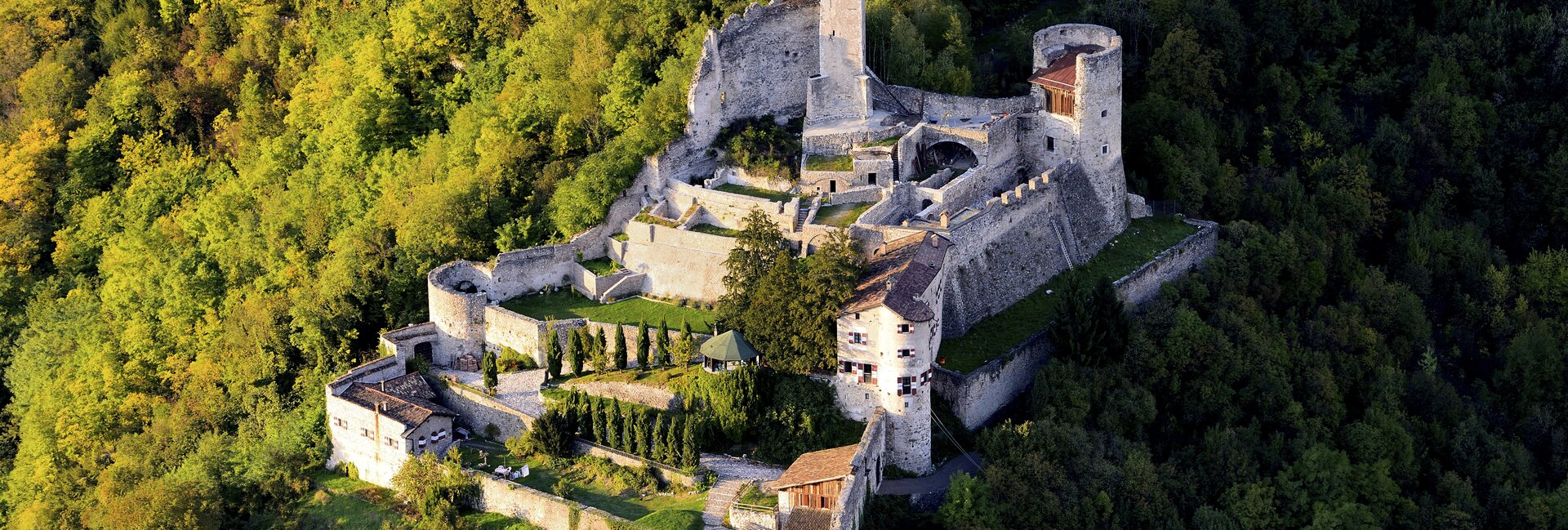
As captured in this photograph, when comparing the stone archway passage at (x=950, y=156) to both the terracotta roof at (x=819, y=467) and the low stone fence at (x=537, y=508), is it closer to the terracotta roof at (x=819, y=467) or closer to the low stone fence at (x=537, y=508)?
the terracotta roof at (x=819, y=467)

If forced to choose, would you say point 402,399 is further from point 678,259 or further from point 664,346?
point 678,259

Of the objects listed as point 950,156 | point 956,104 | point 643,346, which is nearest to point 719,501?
point 643,346

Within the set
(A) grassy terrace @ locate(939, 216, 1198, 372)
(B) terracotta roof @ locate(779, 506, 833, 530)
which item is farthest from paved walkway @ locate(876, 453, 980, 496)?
(B) terracotta roof @ locate(779, 506, 833, 530)

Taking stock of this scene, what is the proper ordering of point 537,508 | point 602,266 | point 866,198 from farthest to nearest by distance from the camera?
1. point 602,266
2. point 866,198
3. point 537,508

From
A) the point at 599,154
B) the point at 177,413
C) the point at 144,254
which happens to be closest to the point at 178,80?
the point at 144,254

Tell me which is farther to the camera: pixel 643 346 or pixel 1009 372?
pixel 1009 372

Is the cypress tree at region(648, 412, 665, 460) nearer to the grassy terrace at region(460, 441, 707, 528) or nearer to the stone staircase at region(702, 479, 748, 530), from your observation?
the grassy terrace at region(460, 441, 707, 528)

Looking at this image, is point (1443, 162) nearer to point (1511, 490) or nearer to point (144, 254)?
point (1511, 490)
